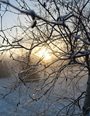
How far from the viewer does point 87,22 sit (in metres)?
8.05

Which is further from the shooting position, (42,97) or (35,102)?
(35,102)

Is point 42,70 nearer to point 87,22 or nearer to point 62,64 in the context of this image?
point 62,64

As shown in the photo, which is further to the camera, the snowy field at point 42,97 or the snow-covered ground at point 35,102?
the snow-covered ground at point 35,102

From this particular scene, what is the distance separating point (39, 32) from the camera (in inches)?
318

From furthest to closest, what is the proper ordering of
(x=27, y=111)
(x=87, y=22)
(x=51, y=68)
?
(x=27, y=111) → (x=87, y=22) → (x=51, y=68)

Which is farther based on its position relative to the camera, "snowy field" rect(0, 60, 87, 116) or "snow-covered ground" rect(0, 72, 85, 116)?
"snow-covered ground" rect(0, 72, 85, 116)

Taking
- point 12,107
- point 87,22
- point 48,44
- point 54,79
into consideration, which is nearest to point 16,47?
point 48,44

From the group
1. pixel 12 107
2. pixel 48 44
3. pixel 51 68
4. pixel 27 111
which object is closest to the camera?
pixel 48 44

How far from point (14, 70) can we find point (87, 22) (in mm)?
2169

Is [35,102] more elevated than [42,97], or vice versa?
[42,97]

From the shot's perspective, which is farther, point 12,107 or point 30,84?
point 12,107

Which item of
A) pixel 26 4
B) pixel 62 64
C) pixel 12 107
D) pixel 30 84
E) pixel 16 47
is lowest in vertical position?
pixel 12 107

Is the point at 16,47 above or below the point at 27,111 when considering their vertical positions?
above

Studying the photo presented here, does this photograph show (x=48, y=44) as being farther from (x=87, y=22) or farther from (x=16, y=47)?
(x=87, y=22)
